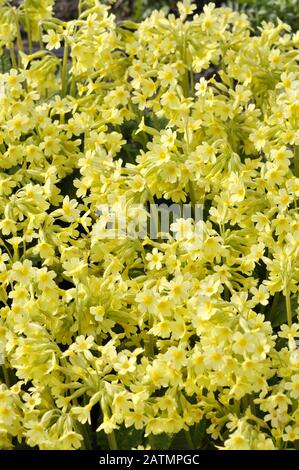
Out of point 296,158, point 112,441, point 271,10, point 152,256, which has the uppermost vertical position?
point 271,10

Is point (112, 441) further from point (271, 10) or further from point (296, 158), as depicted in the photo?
point (271, 10)

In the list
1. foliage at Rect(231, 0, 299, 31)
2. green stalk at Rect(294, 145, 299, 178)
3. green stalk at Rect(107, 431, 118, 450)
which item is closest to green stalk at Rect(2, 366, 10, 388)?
green stalk at Rect(107, 431, 118, 450)

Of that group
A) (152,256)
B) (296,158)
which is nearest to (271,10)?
(296,158)

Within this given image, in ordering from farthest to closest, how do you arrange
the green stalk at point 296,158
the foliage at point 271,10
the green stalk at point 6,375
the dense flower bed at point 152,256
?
the foliage at point 271,10, the green stalk at point 296,158, the green stalk at point 6,375, the dense flower bed at point 152,256

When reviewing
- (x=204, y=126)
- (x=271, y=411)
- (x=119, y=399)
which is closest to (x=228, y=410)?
(x=271, y=411)

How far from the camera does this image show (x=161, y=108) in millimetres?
3303

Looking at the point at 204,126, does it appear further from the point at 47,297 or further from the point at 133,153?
the point at 47,297

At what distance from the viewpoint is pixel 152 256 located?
267 cm

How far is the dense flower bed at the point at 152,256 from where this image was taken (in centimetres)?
239

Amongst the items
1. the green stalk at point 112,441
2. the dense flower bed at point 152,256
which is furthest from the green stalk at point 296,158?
the green stalk at point 112,441

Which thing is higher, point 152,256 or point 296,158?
point 296,158

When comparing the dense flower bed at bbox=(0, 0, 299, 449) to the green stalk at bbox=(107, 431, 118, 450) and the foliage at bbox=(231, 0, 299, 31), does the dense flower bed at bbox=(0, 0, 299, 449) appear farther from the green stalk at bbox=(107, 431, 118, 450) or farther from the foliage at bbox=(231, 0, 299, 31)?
the foliage at bbox=(231, 0, 299, 31)

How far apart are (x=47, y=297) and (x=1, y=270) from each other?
0.20 m

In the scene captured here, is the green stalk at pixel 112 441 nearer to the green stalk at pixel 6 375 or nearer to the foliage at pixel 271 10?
the green stalk at pixel 6 375
